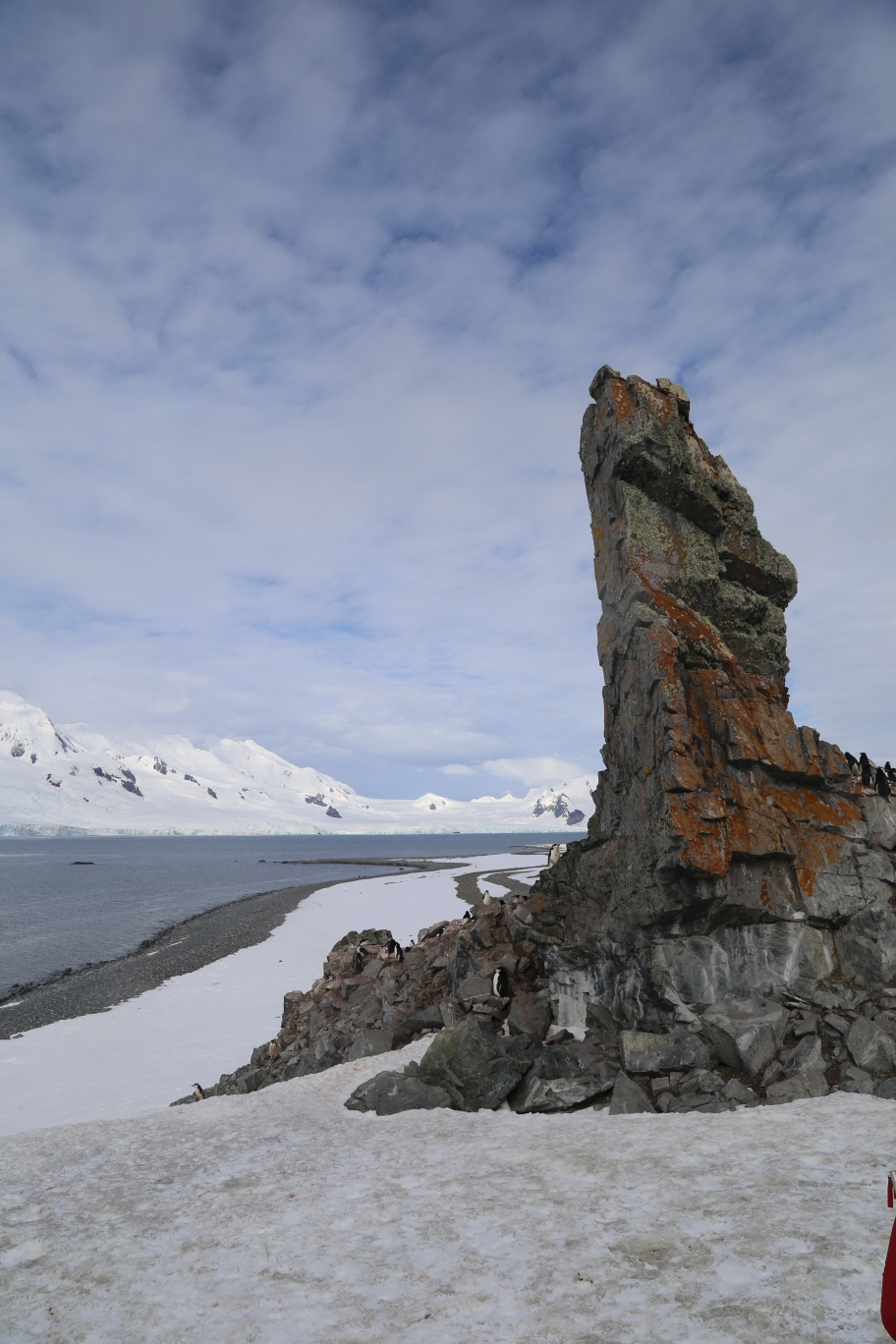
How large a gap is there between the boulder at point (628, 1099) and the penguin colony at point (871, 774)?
7772 millimetres

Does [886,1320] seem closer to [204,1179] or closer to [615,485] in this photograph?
[204,1179]

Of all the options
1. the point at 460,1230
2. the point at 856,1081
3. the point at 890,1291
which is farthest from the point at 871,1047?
the point at 890,1291

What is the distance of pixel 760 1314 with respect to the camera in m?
5.12

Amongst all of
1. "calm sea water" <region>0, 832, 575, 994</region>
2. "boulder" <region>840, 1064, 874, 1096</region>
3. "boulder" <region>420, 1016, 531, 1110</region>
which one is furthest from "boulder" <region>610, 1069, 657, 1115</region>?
"calm sea water" <region>0, 832, 575, 994</region>

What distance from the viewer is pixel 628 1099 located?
1060 cm

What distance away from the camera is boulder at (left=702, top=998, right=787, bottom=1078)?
35.3 ft

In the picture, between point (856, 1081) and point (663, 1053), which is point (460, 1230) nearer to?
point (663, 1053)

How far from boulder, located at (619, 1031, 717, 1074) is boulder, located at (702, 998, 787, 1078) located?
0.26 metres

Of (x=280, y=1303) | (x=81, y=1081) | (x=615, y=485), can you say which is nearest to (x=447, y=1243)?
(x=280, y=1303)

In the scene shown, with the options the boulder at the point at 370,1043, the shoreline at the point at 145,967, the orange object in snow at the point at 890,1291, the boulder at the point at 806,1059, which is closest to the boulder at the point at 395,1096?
the boulder at the point at 370,1043

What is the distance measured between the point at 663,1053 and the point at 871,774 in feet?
26.2

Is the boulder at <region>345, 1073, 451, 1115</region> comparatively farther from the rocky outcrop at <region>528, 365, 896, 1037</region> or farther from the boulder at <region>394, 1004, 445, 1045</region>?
the boulder at <region>394, 1004, 445, 1045</region>

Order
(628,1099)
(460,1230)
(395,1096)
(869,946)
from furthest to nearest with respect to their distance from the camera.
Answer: (869,946), (395,1096), (628,1099), (460,1230)

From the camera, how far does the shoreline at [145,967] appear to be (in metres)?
30.2
